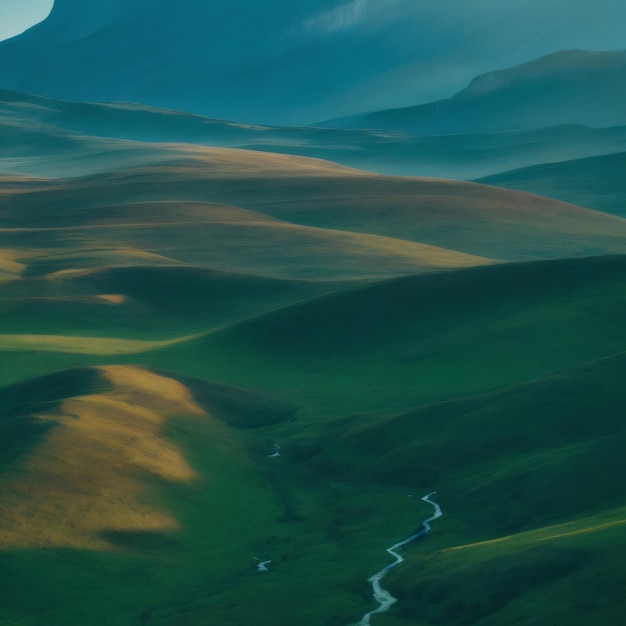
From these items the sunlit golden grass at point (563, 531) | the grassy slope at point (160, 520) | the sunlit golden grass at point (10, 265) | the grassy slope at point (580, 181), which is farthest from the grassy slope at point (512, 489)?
the grassy slope at point (580, 181)

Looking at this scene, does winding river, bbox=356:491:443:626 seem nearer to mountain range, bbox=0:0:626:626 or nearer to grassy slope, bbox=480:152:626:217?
mountain range, bbox=0:0:626:626

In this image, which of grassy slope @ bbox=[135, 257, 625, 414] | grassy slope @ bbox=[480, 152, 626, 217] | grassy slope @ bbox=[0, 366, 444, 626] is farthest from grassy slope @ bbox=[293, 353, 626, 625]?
grassy slope @ bbox=[480, 152, 626, 217]

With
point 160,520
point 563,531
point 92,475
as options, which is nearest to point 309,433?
point 92,475

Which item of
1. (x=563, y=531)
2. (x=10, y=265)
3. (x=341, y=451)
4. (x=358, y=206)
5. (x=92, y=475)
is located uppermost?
(x=10, y=265)

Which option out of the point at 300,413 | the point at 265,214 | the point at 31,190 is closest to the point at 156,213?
the point at 265,214

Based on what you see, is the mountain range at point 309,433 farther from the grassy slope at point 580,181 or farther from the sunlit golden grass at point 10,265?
the grassy slope at point 580,181

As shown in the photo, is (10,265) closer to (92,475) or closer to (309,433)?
(309,433)

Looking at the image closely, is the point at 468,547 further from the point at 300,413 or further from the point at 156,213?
the point at 156,213
